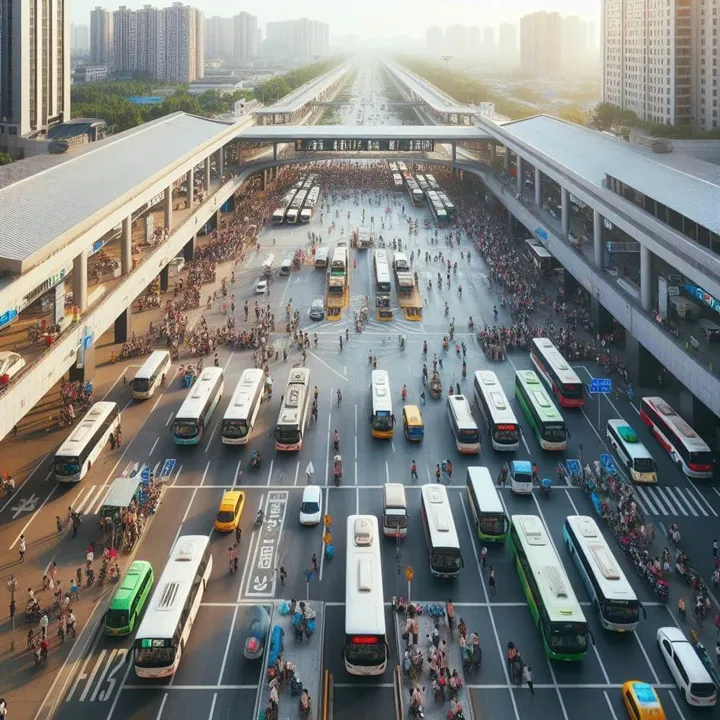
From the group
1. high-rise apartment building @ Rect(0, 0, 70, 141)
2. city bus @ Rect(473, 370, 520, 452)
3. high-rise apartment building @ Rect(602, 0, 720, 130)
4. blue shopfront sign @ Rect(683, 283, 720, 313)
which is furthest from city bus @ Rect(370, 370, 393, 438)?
high-rise apartment building @ Rect(602, 0, 720, 130)

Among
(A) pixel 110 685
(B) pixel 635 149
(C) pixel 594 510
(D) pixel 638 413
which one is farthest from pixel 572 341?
(A) pixel 110 685

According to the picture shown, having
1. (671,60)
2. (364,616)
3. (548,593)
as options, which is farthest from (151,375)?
(671,60)

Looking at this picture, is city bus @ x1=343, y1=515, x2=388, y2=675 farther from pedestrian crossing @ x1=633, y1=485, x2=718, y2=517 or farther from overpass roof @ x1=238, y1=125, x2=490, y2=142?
overpass roof @ x1=238, y1=125, x2=490, y2=142

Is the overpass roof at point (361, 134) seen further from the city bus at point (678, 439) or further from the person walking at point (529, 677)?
the person walking at point (529, 677)

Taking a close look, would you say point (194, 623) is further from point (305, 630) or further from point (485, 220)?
point (485, 220)

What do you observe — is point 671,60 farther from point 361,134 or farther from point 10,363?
point 10,363

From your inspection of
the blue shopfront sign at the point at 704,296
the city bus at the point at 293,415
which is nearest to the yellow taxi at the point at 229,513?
the city bus at the point at 293,415
